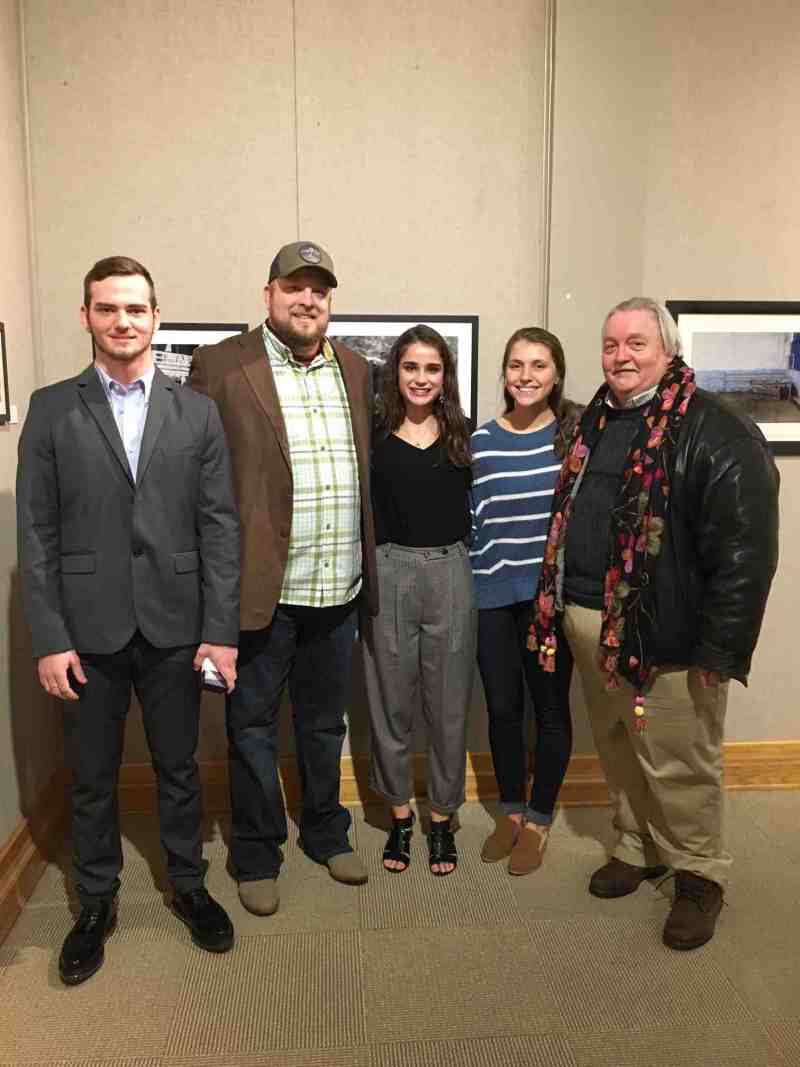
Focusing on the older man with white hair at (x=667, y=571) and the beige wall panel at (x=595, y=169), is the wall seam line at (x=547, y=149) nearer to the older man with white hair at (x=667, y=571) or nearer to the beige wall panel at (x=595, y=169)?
the beige wall panel at (x=595, y=169)

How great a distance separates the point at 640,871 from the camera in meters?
2.43

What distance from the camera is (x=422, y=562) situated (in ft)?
7.76

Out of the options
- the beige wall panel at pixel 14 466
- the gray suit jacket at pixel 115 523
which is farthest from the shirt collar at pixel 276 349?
the beige wall panel at pixel 14 466

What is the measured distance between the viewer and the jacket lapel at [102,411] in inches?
75.9

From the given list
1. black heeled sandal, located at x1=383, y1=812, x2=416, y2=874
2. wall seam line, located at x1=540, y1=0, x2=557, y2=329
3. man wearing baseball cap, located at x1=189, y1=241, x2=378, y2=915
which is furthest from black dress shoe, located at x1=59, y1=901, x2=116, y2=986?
wall seam line, located at x1=540, y1=0, x2=557, y2=329

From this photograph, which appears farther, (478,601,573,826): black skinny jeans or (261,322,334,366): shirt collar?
(478,601,573,826): black skinny jeans

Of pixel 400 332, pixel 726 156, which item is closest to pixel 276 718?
pixel 400 332

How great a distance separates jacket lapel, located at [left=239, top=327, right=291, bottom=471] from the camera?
2.13 m

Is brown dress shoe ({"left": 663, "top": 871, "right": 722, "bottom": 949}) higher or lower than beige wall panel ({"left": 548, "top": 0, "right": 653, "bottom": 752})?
lower

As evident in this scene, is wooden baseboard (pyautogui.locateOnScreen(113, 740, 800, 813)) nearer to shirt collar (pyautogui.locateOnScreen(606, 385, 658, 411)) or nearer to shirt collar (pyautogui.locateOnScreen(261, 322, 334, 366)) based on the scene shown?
shirt collar (pyautogui.locateOnScreen(606, 385, 658, 411))

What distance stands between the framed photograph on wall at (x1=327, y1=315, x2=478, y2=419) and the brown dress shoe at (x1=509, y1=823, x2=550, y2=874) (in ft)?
4.95

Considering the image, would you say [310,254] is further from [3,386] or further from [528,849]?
[528,849]

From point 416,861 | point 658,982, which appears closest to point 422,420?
point 416,861

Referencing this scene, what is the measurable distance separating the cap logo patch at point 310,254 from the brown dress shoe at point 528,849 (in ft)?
6.26
